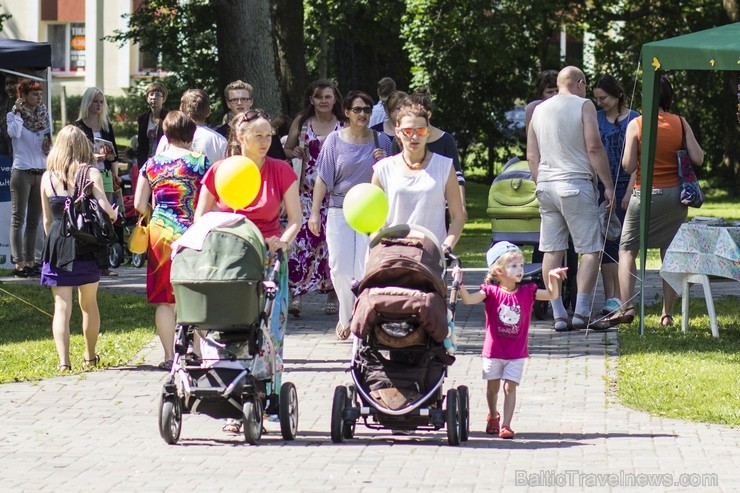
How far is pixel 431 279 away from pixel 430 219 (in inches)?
42.6

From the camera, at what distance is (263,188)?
8641 millimetres

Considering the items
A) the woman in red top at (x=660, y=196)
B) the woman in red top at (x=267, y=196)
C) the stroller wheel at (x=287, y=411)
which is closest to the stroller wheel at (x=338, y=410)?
the stroller wheel at (x=287, y=411)

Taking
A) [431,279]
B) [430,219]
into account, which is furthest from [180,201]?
[431,279]

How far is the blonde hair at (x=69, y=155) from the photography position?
34.0ft

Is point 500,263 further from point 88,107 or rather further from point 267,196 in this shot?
point 88,107

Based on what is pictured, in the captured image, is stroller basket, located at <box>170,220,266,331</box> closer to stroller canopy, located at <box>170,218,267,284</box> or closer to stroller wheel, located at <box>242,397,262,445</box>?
stroller canopy, located at <box>170,218,267,284</box>

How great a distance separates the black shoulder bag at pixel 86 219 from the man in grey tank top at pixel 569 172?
12.6 ft

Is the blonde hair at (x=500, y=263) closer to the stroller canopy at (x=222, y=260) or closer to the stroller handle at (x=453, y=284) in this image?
the stroller handle at (x=453, y=284)

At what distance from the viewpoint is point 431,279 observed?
7543mm

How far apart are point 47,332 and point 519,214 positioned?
4349 mm

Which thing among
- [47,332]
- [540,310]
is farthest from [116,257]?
[540,310]

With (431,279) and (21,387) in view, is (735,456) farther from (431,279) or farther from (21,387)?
(21,387)

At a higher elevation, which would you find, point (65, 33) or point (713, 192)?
point (65, 33)

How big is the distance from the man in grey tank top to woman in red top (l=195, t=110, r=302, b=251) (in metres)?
3.78
